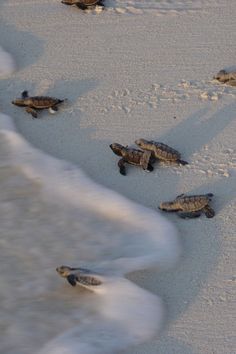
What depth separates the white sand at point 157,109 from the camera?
3.03 m

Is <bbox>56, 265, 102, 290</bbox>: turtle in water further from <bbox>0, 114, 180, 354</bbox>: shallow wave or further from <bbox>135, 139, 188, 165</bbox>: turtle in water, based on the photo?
<bbox>135, 139, 188, 165</bbox>: turtle in water

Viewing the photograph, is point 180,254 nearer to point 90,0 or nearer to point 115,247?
point 115,247

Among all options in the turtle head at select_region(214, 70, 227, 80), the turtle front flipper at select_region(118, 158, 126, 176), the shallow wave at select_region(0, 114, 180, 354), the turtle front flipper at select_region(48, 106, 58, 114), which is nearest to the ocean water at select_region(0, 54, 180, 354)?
the shallow wave at select_region(0, 114, 180, 354)

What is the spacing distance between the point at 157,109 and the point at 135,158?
0.48 m

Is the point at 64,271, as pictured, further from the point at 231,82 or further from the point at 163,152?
the point at 231,82

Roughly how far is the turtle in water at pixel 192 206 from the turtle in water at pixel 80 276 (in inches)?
18.7

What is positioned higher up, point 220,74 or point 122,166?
point 220,74

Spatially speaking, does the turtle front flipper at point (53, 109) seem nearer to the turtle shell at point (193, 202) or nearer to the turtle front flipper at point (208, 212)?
the turtle shell at point (193, 202)

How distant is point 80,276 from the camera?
3.10 m

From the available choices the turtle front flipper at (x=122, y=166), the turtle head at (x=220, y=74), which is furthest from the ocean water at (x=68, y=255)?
the turtle head at (x=220, y=74)

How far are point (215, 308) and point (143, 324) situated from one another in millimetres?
275

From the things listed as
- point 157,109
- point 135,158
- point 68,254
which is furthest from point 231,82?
point 68,254

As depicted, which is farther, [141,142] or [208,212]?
[141,142]

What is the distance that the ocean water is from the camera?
115 inches
